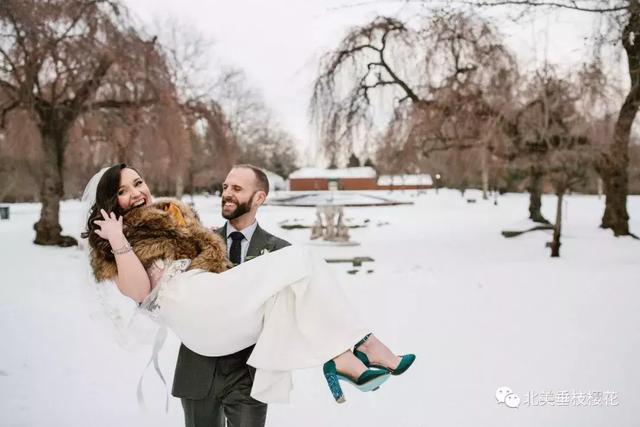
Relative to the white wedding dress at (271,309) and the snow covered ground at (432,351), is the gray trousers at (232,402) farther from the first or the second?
the snow covered ground at (432,351)

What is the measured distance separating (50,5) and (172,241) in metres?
8.60

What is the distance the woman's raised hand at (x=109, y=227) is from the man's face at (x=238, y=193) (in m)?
0.41

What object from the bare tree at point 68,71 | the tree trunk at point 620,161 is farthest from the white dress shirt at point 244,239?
the tree trunk at point 620,161

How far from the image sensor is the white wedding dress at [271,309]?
1.50 m

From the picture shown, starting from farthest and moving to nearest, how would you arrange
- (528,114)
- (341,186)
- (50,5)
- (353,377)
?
1. (341,186)
2. (528,114)
3. (50,5)
4. (353,377)

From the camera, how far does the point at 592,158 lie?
953cm

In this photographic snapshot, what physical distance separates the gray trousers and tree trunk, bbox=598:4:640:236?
329 inches

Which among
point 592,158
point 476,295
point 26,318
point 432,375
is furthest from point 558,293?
point 26,318

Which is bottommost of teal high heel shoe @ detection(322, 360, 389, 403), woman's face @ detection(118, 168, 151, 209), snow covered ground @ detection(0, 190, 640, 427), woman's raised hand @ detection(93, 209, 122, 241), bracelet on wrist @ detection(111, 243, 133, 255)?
snow covered ground @ detection(0, 190, 640, 427)

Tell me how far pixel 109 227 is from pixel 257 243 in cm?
57

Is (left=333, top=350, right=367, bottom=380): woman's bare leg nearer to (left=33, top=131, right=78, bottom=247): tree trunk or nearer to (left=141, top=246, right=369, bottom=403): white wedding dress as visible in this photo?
(left=141, top=246, right=369, bottom=403): white wedding dress

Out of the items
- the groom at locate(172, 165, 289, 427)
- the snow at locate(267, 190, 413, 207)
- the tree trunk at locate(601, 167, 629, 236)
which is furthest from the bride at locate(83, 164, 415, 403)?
the snow at locate(267, 190, 413, 207)

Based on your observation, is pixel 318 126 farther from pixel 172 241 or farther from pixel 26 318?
pixel 172 241

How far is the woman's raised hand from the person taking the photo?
1.56 m
